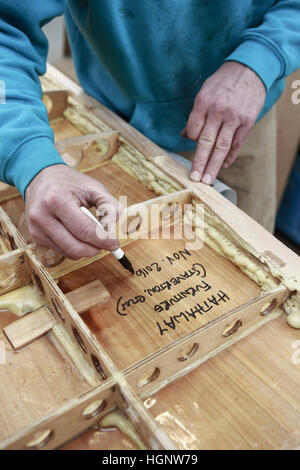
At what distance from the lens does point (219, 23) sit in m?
1.30

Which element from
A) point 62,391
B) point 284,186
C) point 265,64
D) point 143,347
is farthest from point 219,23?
point 284,186

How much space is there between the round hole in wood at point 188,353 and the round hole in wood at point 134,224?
1.37 ft

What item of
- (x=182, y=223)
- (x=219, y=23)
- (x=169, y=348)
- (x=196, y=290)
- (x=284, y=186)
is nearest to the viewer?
(x=169, y=348)

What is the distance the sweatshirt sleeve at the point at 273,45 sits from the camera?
1.26 metres

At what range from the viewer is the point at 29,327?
85 cm

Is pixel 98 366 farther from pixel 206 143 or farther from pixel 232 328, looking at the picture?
pixel 206 143

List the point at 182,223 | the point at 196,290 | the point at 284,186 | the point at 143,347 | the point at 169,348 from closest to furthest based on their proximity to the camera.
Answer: the point at 169,348, the point at 143,347, the point at 196,290, the point at 182,223, the point at 284,186

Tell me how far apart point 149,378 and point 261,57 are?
1.14 metres

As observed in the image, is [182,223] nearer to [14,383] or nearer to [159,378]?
[159,378]

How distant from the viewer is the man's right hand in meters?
0.83

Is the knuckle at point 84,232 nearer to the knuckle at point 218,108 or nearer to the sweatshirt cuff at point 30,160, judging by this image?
the sweatshirt cuff at point 30,160

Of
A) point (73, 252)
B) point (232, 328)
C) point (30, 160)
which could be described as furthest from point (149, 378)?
point (30, 160)

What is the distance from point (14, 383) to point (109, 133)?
0.96 m

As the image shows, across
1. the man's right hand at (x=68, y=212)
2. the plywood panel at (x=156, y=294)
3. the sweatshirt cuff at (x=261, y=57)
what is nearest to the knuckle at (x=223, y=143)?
the sweatshirt cuff at (x=261, y=57)
